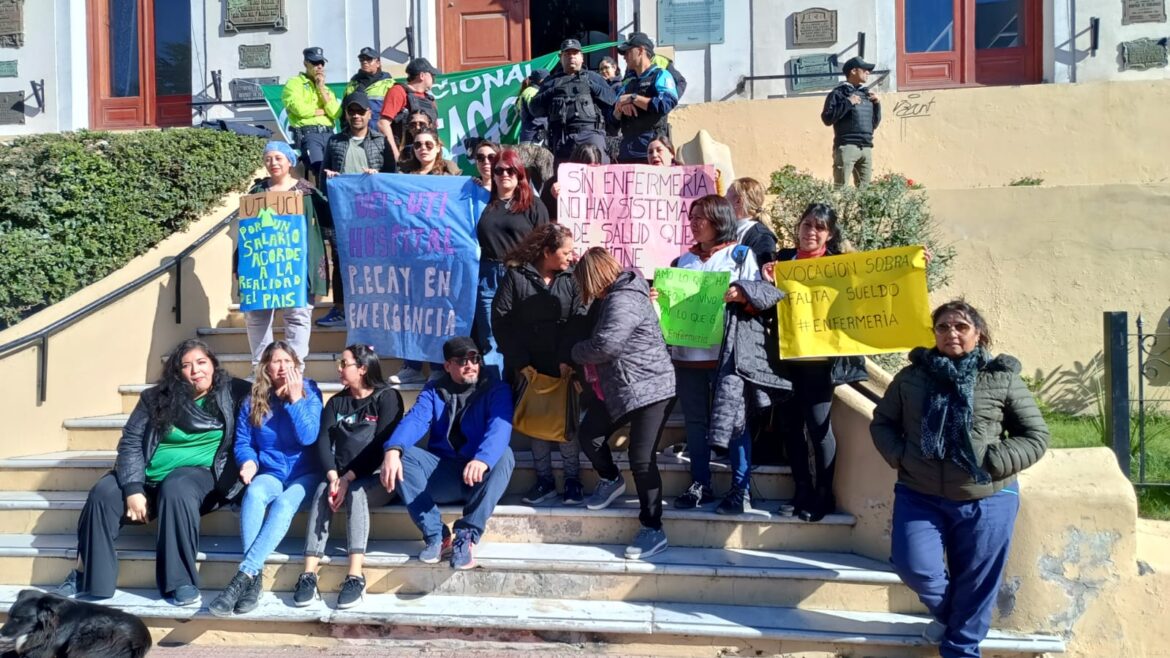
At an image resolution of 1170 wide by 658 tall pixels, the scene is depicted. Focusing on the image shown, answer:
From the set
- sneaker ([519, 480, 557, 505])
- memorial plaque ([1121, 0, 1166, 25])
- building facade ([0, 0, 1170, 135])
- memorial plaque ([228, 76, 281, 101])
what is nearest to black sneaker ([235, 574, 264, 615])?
sneaker ([519, 480, 557, 505])

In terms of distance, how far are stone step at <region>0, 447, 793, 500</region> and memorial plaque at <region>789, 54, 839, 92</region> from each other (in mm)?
7000

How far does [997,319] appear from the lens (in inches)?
328

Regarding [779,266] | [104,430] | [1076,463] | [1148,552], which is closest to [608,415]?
[779,266]

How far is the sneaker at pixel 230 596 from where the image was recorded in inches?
196

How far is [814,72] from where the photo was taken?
11.4m

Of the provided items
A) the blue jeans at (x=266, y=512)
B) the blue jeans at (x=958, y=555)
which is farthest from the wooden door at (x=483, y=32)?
the blue jeans at (x=958, y=555)

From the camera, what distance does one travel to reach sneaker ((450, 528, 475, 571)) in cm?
511

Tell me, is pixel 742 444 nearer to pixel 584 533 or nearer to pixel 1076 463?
pixel 584 533

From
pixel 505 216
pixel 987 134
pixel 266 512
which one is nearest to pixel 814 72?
pixel 987 134

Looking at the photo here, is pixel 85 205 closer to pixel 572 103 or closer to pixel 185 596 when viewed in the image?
pixel 572 103

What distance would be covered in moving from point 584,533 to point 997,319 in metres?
4.86

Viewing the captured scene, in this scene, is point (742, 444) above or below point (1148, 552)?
above

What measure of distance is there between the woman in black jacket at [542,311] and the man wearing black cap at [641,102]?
97.4 inches

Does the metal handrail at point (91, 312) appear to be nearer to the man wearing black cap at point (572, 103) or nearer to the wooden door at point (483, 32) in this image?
the man wearing black cap at point (572, 103)
